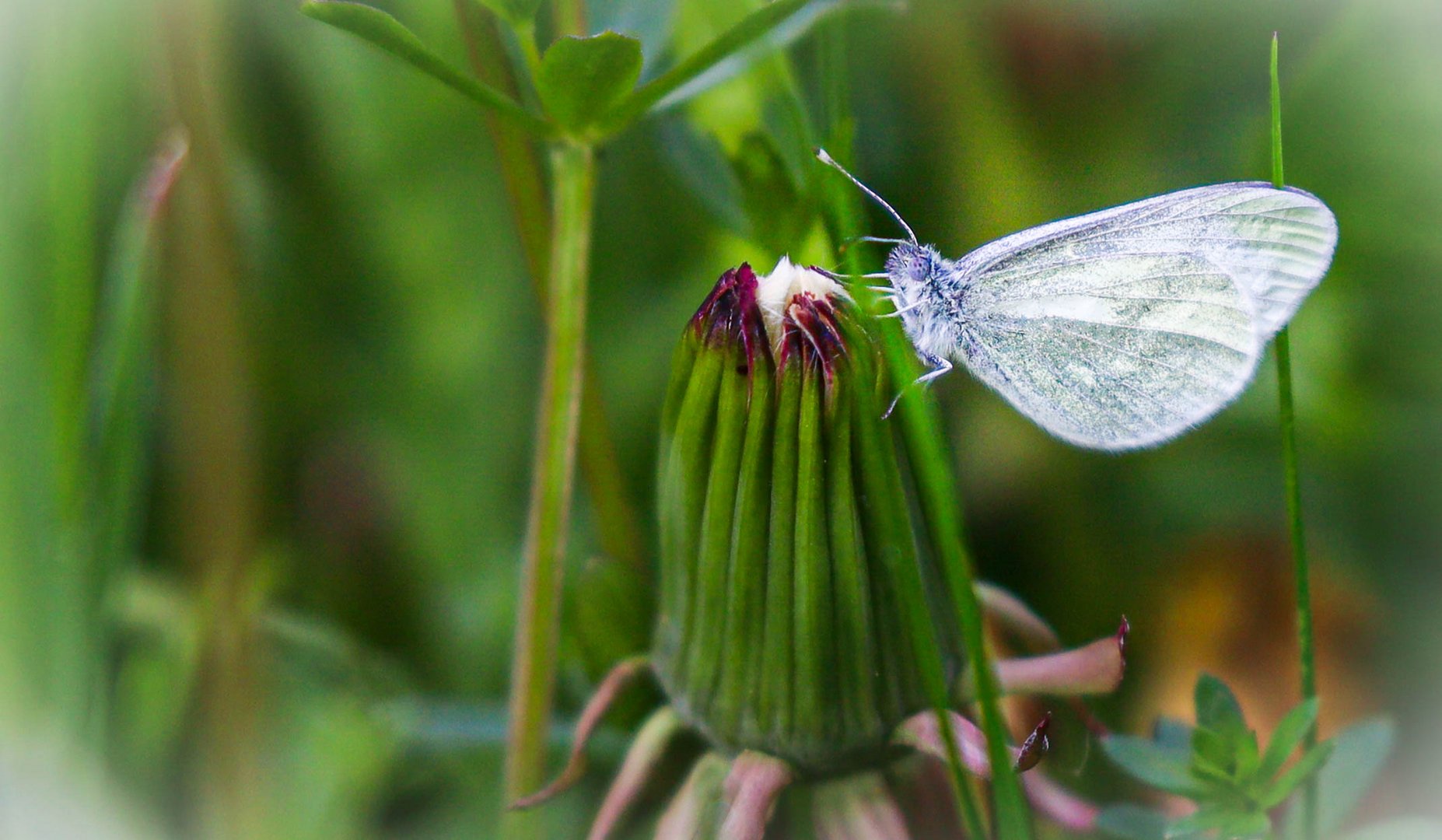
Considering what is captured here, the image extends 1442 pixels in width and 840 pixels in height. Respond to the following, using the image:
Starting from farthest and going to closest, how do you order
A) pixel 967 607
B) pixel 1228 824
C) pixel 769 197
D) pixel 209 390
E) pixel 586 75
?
pixel 209 390 < pixel 769 197 < pixel 586 75 < pixel 1228 824 < pixel 967 607

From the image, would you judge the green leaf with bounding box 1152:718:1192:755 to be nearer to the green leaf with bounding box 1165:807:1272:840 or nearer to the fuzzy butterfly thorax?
the green leaf with bounding box 1165:807:1272:840

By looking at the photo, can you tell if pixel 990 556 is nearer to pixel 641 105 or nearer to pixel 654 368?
pixel 654 368

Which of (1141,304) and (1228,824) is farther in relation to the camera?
(1141,304)

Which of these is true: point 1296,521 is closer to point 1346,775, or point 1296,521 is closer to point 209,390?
point 1346,775

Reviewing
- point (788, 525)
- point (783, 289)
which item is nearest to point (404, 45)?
point (783, 289)

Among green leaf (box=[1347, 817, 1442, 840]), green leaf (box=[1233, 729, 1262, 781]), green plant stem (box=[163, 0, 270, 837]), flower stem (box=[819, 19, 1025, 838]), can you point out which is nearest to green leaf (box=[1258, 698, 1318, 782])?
green leaf (box=[1233, 729, 1262, 781])

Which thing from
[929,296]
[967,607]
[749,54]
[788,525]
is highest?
[749,54]
